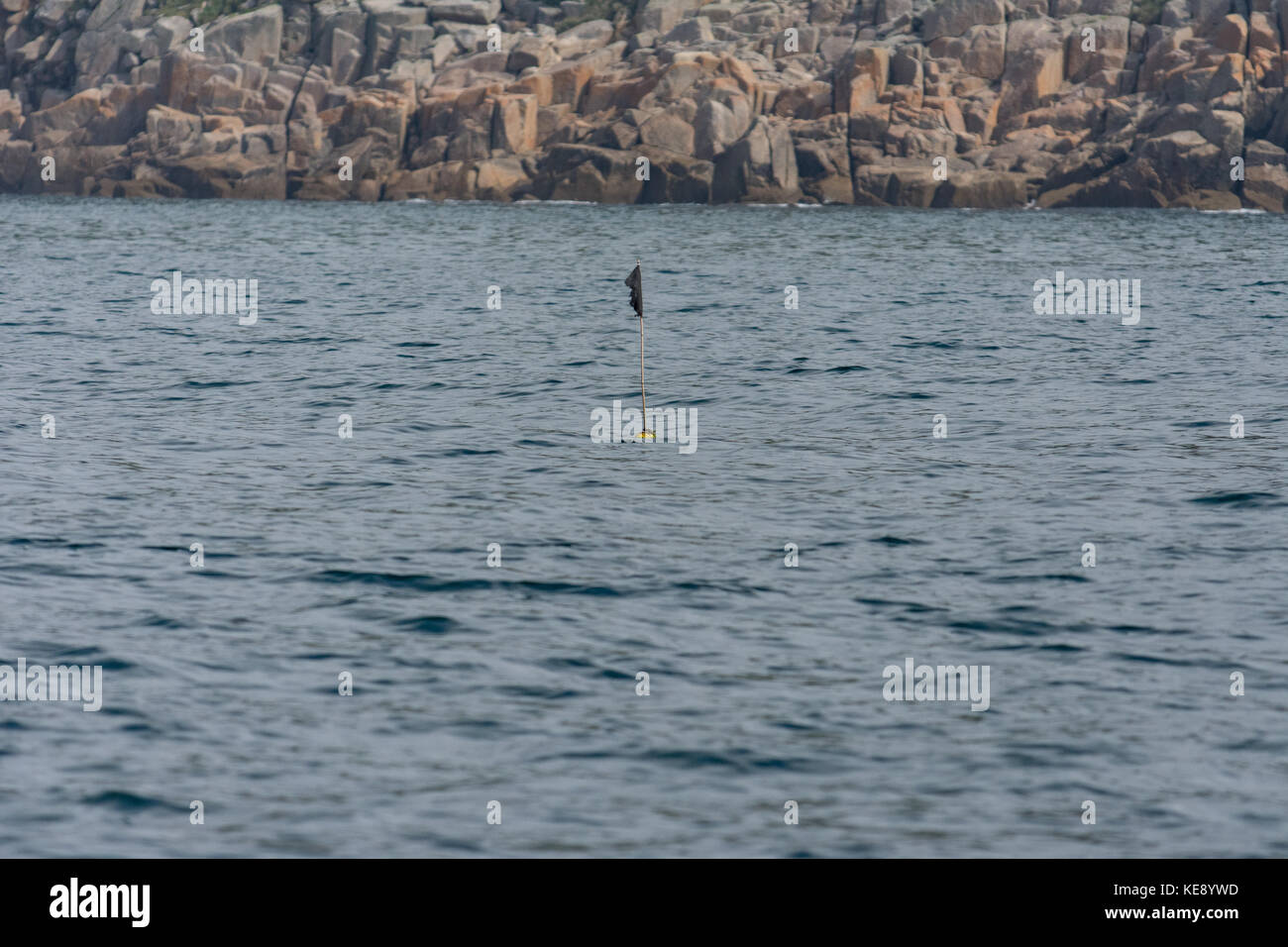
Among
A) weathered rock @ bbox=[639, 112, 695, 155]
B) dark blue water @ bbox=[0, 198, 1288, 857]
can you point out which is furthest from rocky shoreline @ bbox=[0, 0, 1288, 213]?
dark blue water @ bbox=[0, 198, 1288, 857]

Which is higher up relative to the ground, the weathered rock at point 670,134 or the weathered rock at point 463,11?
the weathered rock at point 463,11

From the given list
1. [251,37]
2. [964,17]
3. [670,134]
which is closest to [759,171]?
[670,134]

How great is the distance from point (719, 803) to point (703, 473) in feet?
35.5

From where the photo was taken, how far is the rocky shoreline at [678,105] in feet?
345

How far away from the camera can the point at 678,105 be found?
10956 centimetres

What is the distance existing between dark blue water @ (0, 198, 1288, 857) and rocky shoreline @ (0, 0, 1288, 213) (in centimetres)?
7261

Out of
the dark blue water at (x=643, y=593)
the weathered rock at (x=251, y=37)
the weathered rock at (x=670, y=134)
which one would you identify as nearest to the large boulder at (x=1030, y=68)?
the weathered rock at (x=670, y=134)

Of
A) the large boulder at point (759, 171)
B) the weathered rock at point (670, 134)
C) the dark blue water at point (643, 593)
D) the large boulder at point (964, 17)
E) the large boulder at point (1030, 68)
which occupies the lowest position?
the dark blue water at point (643, 593)

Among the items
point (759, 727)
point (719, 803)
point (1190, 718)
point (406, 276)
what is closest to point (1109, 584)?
A: point (1190, 718)

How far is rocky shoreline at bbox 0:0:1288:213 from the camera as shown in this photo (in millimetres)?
105188

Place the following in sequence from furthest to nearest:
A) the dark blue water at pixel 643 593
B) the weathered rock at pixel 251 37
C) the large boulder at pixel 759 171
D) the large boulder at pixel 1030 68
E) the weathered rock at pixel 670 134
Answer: the weathered rock at pixel 251 37, the weathered rock at pixel 670 134, the large boulder at pixel 1030 68, the large boulder at pixel 759 171, the dark blue water at pixel 643 593

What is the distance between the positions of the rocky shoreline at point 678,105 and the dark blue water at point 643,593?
7261 cm

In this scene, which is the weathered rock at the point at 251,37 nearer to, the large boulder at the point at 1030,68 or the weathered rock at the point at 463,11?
the weathered rock at the point at 463,11

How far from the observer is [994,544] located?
17750 millimetres
